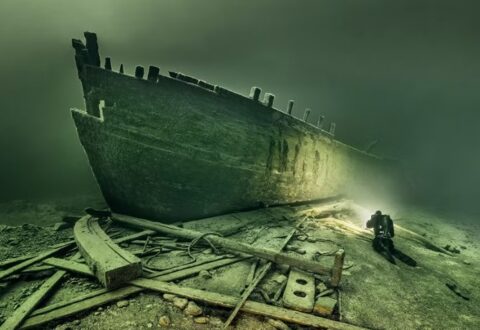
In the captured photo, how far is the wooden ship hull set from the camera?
4.87 m

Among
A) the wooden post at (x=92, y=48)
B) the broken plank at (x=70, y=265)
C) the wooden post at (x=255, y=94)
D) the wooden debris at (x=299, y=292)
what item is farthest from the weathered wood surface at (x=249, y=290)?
the wooden post at (x=92, y=48)

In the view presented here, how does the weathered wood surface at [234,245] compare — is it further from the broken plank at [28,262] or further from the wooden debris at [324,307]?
the broken plank at [28,262]

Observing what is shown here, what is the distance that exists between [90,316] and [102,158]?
9.76 feet

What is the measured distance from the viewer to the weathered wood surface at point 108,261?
3189mm

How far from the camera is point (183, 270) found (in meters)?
3.84

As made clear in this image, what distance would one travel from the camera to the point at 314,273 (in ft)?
13.4

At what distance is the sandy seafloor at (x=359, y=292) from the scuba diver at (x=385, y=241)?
17cm

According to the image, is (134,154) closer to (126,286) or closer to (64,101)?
(126,286)

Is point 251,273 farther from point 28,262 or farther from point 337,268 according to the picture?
point 28,262

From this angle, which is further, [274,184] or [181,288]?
[274,184]

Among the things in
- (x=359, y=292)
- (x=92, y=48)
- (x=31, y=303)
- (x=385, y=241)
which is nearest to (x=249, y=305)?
(x=359, y=292)

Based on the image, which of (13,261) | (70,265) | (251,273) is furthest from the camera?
(251,273)

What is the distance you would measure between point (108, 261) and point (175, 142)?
2590 millimetres

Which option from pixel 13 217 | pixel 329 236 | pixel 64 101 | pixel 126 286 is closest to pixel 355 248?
pixel 329 236
